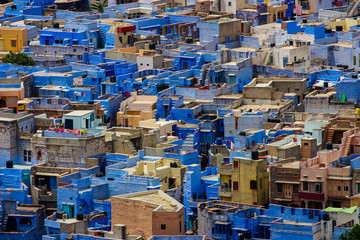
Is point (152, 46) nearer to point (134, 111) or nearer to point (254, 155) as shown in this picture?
point (134, 111)

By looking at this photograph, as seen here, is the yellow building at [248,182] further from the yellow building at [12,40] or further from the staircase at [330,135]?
the yellow building at [12,40]

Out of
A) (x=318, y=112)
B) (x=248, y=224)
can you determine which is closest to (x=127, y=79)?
(x=318, y=112)

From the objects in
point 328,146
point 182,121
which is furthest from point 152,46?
point 328,146

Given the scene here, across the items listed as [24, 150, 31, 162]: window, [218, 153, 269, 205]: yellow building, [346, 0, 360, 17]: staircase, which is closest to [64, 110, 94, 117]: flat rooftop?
[24, 150, 31, 162]: window

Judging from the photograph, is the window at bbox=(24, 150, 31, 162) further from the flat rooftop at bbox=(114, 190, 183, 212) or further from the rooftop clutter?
the flat rooftop at bbox=(114, 190, 183, 212)

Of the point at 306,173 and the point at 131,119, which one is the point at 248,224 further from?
the point at 131,119
